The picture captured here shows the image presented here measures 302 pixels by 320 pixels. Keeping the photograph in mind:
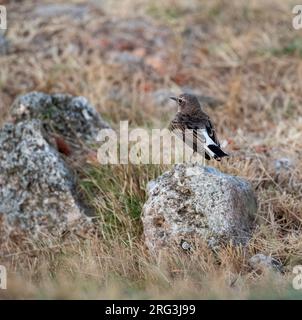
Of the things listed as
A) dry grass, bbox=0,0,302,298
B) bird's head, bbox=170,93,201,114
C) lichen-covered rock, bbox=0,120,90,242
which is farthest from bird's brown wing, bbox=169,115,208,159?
lichen-covered rock, bbox=0,120,90,242

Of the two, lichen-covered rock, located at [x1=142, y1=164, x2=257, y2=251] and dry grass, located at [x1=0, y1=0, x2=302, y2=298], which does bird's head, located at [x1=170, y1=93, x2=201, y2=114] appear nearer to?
lichen-covered rock, located at [x1=142, y1=164, x2=257, y2=251]

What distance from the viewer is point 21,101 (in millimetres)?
7996

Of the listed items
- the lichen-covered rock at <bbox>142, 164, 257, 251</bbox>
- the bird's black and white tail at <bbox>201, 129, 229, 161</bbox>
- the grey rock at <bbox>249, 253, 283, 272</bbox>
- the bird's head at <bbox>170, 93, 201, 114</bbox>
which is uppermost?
the bird's head at <bbox>170, 93, 201, 114</bbox>

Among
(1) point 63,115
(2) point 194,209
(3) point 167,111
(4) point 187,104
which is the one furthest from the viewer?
(3) point 167,111

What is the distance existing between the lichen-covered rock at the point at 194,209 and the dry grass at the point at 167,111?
0.56 feet

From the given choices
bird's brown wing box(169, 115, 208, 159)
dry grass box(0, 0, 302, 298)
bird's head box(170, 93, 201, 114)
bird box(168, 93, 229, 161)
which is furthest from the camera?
bird's head box(170, 93, 201, 114)

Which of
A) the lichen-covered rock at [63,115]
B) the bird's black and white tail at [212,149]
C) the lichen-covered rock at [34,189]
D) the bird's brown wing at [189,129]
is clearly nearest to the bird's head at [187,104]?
the bird's brown wing at [189,129]

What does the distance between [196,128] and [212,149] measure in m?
0.36

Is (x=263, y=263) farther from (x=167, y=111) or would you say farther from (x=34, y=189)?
(x=167, y=111)

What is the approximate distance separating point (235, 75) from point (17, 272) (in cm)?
490

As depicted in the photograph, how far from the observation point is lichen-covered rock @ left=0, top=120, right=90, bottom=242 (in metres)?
7.14

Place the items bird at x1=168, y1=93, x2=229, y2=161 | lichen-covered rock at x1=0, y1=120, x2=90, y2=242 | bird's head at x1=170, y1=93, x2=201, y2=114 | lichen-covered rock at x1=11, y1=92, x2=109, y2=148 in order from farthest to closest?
lichen-covered rock at x1=11, y1=92, x2=109, y2=148, lichen-covered rock at x1=0, y1=120, x2=90, y2=242, bird's head at x1=170, y1=93, x2=201, y2=114, bird at x1=168, y1=93, x2=229, y2=161

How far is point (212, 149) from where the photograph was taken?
19.4ft

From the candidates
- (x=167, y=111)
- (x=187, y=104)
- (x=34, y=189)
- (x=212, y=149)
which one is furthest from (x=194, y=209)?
(x=167, y=111)
